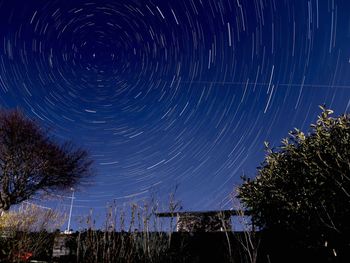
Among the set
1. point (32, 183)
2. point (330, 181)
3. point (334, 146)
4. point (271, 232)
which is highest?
point (32, 183)

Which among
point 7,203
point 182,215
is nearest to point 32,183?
point 7,203

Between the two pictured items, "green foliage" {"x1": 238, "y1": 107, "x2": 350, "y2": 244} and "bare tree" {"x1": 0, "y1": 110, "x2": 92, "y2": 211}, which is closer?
"green foliage" {"x1": 238, "y1": 107, "x2": 350, "y2": 244}

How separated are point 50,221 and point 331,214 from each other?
9.84 m

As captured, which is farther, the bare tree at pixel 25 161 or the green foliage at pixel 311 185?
the bare tree at pixel 25 161

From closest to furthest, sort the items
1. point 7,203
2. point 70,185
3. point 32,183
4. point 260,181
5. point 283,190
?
point 283,190
point 260,181
point 7,203
point 32,183
point 70,185

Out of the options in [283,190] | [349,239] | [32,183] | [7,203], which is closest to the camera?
[349,239]

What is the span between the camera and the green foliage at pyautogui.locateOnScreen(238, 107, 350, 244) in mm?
8508

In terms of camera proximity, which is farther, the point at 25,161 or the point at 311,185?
the point at 25,161

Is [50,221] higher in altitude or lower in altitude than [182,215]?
lower

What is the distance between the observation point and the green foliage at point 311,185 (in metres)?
8.51

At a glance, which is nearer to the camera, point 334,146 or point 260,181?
point 334,146

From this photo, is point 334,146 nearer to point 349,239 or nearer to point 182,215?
point 349,239

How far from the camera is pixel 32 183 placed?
896 inches

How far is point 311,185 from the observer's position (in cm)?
925
